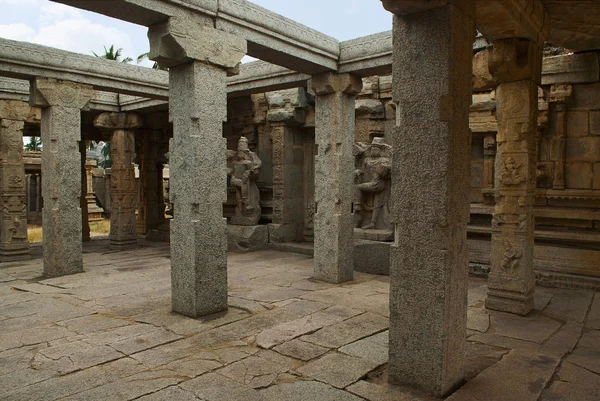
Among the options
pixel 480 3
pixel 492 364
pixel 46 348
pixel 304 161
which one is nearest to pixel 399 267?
pixel 492 364

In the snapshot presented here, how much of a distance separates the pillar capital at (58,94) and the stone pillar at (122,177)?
368 cm

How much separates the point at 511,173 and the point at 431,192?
268 cm

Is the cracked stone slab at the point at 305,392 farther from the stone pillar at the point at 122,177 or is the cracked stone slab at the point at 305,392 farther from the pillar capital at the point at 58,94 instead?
the stone pillar at the point at 122,177

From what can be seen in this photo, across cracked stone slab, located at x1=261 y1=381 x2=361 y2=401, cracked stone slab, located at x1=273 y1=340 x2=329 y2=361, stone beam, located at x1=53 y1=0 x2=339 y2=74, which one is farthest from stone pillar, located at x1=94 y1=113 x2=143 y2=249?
cracked stone slab, located at x1=261 y1=381 x2=361 y2=401

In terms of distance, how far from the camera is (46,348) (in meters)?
4.18

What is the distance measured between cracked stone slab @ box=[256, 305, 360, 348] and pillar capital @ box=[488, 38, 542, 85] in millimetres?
3215

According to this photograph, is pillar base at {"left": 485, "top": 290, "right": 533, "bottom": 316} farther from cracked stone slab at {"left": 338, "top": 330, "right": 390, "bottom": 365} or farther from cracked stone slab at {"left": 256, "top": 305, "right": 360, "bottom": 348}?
cracked stone slab at {"left": 338, "top": 330, "right": 390, "bottom": 365}

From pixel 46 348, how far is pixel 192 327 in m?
1.31

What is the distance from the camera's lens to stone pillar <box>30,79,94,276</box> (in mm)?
7266

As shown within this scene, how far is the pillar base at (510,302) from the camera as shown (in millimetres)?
5285

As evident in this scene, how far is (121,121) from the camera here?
1130 cm

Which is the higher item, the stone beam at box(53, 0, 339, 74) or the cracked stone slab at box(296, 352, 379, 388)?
the stone beam at box(53, 0, 339, 74)

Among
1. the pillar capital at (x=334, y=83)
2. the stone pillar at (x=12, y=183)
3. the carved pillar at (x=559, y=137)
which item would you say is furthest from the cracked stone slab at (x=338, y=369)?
the stone pillar at (x=12, y=183)

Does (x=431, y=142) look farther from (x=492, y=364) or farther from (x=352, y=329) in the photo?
(x=352, y=329)
